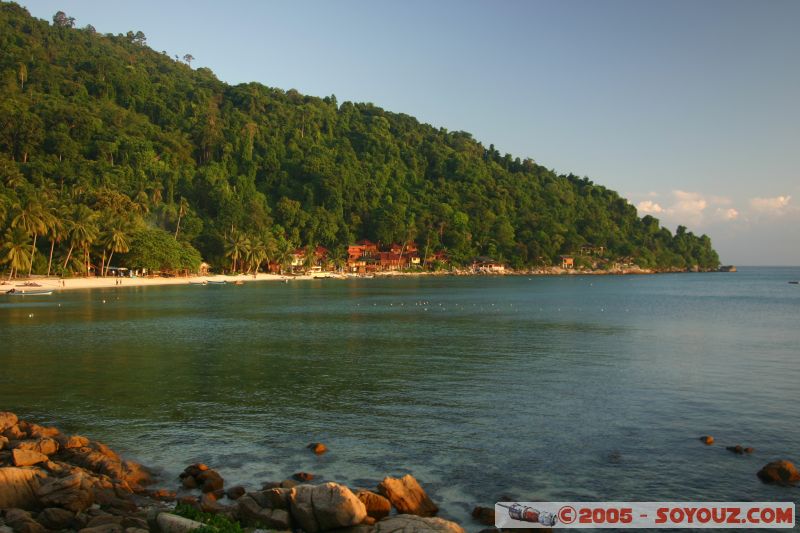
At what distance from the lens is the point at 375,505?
408 inches

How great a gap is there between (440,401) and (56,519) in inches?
480

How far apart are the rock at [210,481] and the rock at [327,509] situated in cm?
265

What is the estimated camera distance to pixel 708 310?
6188 centimetres

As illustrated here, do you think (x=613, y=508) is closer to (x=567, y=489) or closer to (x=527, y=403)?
(x=567, y=489)

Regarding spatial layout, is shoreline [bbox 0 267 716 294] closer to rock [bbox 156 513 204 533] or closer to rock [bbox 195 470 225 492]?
rock [bbox 195 470 225 492]

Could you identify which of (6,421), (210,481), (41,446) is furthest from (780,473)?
(6,421)

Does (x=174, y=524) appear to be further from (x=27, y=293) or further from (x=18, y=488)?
(x=27, y=293)

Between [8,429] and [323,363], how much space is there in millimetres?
14402

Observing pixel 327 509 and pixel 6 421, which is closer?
pixel 327 509

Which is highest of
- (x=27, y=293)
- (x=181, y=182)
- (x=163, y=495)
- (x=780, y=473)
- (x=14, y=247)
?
(x=181, y=182)

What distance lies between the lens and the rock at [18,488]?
10336 mm

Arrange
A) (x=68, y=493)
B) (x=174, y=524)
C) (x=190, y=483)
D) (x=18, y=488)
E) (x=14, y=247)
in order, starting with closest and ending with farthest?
(x=174, y=524) < (x=68, y=493) < (x=18, y=488) < (x=190, y=483) < (x=14, y=247)

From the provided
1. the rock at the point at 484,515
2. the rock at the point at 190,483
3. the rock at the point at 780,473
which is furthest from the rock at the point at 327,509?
the rock at the point at 780,473

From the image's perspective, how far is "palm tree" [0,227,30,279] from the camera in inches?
2837
